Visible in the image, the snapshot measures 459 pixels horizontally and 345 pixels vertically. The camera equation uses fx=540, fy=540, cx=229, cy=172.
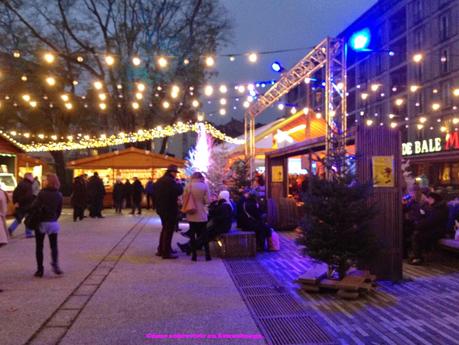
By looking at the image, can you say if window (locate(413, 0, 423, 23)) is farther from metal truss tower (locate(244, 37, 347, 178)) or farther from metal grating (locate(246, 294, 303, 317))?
metal grating (locate(246, 294, 303, 317))

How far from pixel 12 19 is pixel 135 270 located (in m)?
27.8

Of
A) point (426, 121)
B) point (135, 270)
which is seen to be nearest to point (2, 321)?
point (135, 270)

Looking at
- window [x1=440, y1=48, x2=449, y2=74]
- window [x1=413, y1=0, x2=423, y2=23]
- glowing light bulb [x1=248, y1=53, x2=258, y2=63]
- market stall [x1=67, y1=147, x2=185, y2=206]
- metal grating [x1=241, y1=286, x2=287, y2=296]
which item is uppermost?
window [x1=413, y1=0, x2=423, y2=23]

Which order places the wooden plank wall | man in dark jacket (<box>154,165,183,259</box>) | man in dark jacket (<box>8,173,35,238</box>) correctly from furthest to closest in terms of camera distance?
man in dark jacket (<box>8,173,35,238</box>)
man in dark jacket (<box>154,165,183,259</box>)
the wooden plank wall

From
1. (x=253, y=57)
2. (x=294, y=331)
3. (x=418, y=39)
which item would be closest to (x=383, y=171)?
(x=294, y=331)

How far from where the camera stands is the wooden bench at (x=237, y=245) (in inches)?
396

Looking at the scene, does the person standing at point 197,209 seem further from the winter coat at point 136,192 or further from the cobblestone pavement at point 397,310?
the winter coat at point 136,192

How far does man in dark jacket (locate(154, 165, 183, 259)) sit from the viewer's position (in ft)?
32.6

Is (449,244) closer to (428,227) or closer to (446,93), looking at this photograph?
(428,227)

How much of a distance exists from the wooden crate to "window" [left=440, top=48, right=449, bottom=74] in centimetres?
3863

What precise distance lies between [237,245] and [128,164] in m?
17.9

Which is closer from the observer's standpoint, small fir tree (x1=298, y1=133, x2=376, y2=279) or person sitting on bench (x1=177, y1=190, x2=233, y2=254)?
small fir tree (x1=298, y1=133, x2=376, y2=279)

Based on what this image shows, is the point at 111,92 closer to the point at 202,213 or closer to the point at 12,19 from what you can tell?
the point at 12,19

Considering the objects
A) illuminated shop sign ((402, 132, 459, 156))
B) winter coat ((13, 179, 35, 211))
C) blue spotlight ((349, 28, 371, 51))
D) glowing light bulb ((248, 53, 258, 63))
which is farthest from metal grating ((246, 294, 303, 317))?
illuminated shop sign ((402, 132, 459, 156))
